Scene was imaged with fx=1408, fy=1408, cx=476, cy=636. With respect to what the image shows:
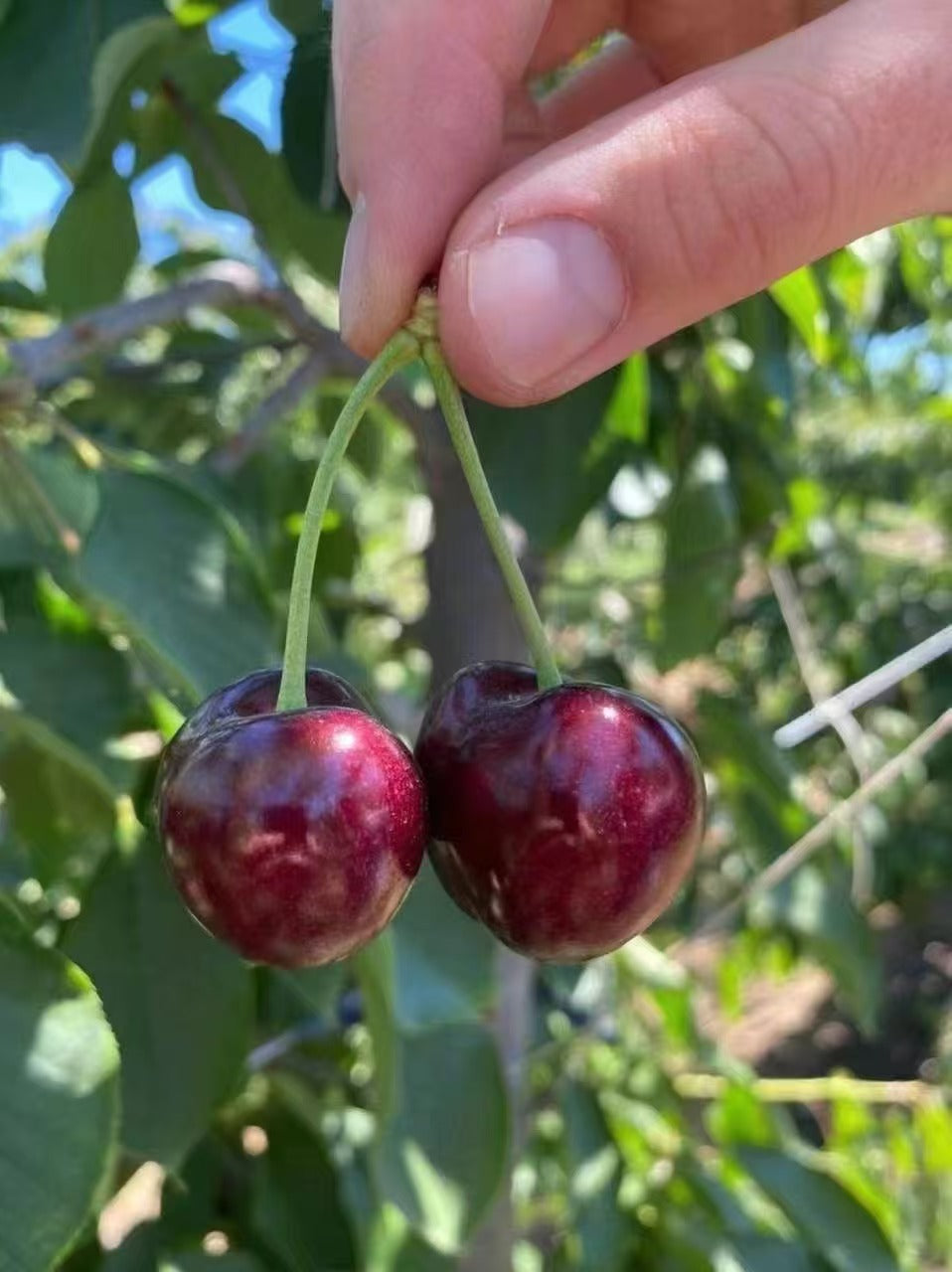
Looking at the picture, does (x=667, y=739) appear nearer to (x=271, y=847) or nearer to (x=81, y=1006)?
(x=271, y=847)

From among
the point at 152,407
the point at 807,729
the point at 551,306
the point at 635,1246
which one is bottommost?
the point at 635,1246

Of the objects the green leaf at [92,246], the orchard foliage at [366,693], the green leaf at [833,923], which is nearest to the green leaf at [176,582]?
the orchard foliage at [366,693]

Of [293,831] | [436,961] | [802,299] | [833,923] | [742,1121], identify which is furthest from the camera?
[833,923]

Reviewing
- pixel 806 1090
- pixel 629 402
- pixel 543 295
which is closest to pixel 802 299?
pixel 629 402

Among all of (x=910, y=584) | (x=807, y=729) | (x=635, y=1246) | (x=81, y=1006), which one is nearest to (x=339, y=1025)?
(x=635, y=1246)

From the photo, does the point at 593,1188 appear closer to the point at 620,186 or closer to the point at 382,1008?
the point at 382,1008
